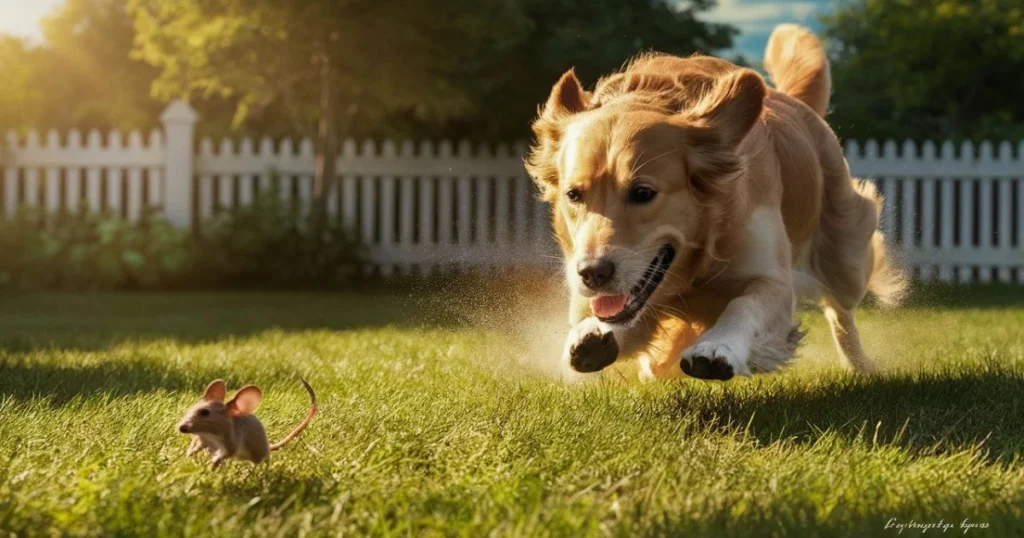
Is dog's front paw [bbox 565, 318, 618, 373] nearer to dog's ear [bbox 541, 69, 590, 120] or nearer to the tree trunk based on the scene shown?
dog's ear [bbox 541, 69, 590, 120]

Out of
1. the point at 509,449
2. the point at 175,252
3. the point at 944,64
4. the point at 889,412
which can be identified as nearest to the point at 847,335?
the point at 889,412

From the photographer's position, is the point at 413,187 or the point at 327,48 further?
the point at 413,187

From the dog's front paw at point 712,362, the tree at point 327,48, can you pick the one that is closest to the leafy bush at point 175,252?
the tree at point 327,48

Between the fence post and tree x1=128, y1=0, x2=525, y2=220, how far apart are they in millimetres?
281

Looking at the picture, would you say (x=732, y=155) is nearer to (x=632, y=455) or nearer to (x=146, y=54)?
(x=632, y=455)

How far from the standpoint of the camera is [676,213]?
340cm

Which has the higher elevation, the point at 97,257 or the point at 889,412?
the point at 889,412

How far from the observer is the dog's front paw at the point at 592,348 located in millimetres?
3385

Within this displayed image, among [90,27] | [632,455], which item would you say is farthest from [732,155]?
[90,27]

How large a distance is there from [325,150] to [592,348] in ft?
27.0

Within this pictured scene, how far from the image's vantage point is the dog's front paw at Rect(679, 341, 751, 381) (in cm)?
308

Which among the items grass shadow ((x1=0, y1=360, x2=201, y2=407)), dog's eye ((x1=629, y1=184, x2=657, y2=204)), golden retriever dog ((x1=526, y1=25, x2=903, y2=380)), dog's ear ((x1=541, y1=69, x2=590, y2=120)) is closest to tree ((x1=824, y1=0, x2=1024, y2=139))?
golden retriever dog ((x1=526, y1=25, x2=903, y2=380))

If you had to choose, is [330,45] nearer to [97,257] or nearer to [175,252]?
[175,252]

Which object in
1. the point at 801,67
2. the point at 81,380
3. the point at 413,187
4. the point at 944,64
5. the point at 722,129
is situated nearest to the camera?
the point at 722,129
